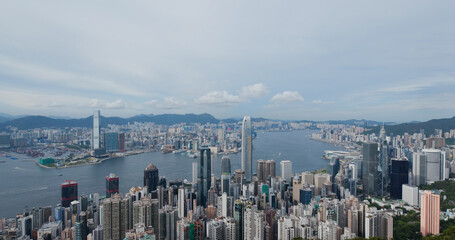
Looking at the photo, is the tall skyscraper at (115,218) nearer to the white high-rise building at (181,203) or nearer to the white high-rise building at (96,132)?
the white high-rise building at (181,203)

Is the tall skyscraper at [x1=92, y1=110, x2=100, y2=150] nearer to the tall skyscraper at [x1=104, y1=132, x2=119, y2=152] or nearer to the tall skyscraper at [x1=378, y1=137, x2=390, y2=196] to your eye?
the tall skyscraper at [x1=104, y1=132, x2=119, y2=152]

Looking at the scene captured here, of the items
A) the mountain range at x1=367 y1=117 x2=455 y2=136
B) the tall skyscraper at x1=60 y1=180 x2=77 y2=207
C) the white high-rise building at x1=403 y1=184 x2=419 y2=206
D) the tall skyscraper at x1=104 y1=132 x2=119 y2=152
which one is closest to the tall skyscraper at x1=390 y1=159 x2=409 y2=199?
the white high-rise building at x1=403 y1=184 x2=419 y2=206

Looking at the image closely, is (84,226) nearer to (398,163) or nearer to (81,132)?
(398,163)

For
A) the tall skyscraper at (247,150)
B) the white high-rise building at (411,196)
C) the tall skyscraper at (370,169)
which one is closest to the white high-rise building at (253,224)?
the white high-rise building at (411,196)

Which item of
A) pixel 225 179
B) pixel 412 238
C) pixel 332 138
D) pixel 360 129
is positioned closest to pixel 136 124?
pixel 332 138

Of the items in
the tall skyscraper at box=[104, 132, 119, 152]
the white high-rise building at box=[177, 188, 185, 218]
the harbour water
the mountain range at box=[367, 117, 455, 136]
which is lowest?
the harbour water
